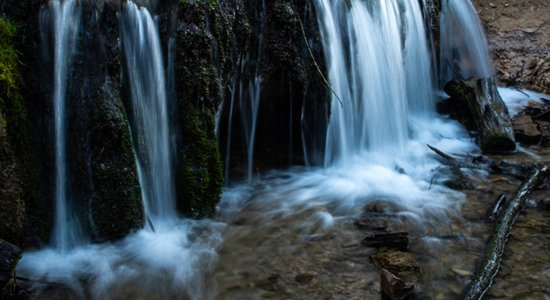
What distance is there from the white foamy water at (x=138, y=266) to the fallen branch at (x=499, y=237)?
1.84 metres

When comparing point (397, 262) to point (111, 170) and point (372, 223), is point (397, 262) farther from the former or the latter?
point (111, 170)

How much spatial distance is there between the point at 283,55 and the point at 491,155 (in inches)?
120

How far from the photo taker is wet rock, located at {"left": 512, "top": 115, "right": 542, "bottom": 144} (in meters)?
6.74

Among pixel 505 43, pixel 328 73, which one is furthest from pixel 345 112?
pixel 505 43

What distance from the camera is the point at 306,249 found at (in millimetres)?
4086

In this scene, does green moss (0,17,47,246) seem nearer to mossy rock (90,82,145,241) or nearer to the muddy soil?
mossy rock (90,82,145,241)

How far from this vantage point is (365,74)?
6602mm

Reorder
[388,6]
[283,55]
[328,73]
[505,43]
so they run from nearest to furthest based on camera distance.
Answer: [283,55] → [328,73] → [388,6] → [505,43]

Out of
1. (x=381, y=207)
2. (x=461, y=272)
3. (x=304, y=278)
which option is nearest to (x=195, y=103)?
(x=304, y=278)

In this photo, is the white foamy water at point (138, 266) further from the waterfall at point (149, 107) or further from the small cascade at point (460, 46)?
the small cascade at point (460, 46)

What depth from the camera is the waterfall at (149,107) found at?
4288 millimetres

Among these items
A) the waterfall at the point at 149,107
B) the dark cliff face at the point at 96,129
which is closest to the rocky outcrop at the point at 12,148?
the dark cliff face at the point at 96,129

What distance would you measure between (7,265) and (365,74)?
4.87m

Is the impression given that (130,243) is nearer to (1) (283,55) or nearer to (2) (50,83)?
(2) (50,83)
